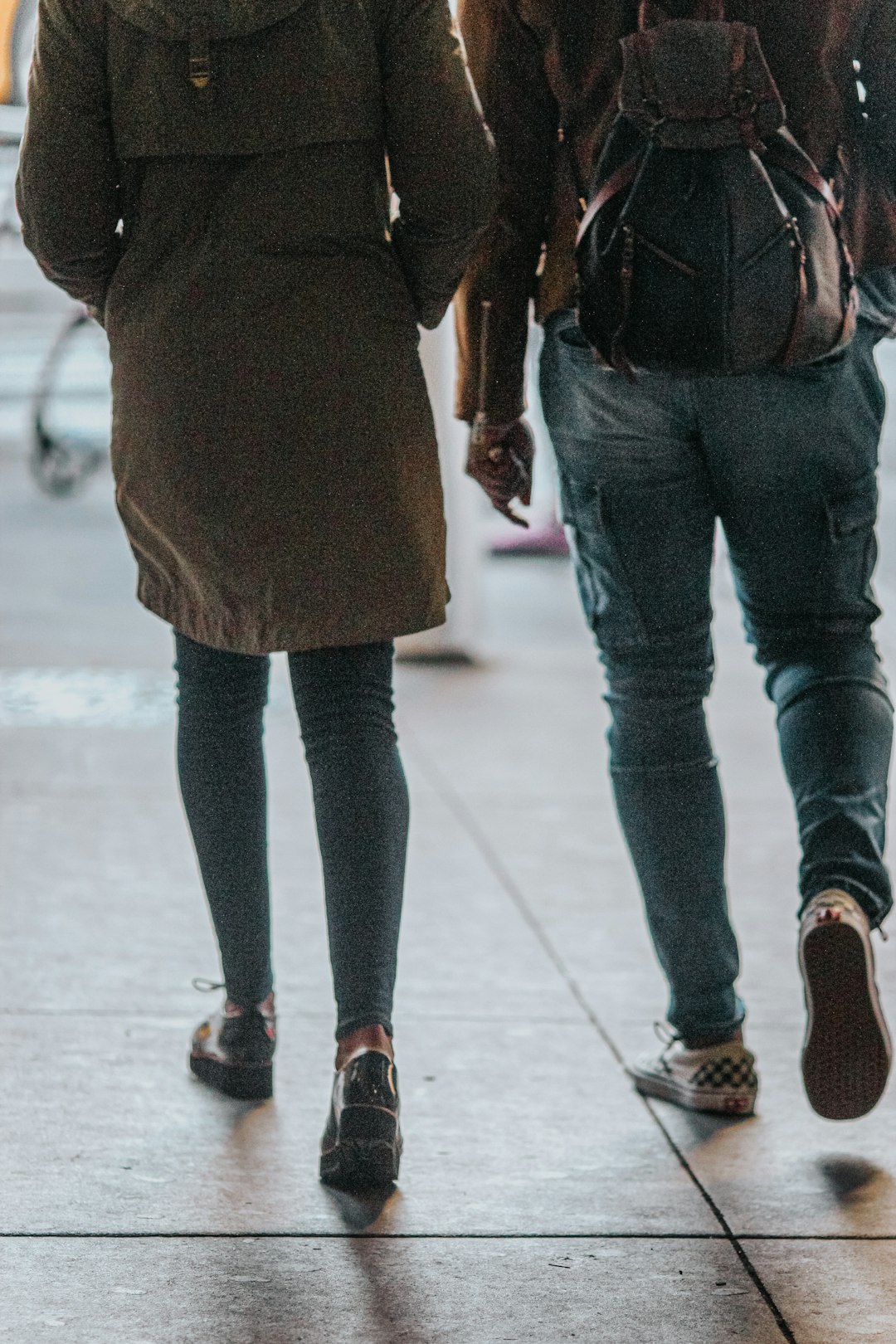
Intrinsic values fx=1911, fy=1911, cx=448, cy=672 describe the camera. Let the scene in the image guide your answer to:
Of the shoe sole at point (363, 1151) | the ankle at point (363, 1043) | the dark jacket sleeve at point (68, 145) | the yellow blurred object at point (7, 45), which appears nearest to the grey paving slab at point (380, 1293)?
the shoe sole at point (363, 1151)

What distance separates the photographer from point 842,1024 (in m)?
2.31

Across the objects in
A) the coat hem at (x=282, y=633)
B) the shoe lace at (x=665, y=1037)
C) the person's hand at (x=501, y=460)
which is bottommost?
the shoe lace at (x=665, y=1037)

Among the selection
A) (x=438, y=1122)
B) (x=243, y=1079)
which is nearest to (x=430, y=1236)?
(x=438, y=1122)

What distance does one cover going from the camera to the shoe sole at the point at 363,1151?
2305 mm

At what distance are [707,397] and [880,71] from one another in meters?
0.45

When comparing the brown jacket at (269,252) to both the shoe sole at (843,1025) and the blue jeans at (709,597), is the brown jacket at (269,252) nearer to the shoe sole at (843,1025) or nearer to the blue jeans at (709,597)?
the blue jeans at (709,597)

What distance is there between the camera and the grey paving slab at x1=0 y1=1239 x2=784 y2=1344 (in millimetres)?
1945

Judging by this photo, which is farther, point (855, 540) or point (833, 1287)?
point (855, 540)

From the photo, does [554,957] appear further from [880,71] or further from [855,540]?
[880,71]

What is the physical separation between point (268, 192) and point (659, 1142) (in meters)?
1.33

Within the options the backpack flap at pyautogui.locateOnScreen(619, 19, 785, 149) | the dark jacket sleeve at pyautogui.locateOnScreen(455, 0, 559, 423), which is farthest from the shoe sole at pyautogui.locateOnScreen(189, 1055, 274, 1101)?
the backpack flap at pyautogui.locateOnScreen(619, 19, 785, 149)

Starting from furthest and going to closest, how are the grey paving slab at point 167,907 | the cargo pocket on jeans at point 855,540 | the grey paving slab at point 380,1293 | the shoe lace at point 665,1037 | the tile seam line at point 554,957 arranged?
the grey paving slab at point 167,907
the shoe lace at point 665,1037
the cargo pocket on jeans at point 855,540
the tile seam line at point 554,957
the grey paving slab at point 380,1293

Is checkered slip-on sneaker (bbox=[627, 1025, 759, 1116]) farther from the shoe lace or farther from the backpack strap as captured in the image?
the backpack strap

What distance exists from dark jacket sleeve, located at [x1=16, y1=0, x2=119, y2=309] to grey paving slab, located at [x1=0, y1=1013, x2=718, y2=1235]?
44.0 inches
